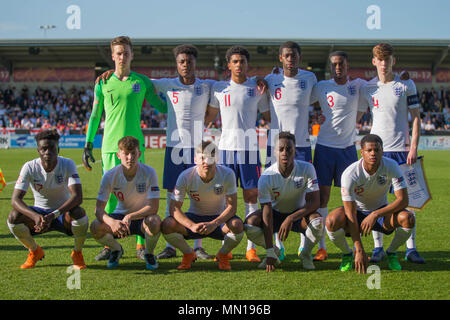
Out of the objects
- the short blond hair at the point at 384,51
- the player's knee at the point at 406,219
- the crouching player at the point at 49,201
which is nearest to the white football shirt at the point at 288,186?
the player's knee at the point at 406,219

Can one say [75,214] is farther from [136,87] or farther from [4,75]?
[4,75]

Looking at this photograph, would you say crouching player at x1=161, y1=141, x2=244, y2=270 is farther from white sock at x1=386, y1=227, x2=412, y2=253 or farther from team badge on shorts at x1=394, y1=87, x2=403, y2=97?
team badge on shorts at x1=394, y1=87, x2=403, y2=97

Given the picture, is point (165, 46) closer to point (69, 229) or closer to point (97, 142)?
point (97, 142)

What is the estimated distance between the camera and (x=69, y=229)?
482 centimetres

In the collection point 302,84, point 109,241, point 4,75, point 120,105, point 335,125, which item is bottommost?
point 109,241

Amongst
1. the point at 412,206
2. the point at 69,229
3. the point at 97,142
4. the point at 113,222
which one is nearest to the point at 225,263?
the point at 113,222

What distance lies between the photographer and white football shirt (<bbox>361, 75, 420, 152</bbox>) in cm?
528

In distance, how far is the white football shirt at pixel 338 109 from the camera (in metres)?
5.40

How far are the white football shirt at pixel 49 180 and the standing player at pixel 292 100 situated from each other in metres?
2.15

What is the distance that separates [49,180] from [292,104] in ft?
8.74

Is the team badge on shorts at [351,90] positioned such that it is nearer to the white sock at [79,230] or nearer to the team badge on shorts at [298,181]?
the team badge on shorts at [298,181]

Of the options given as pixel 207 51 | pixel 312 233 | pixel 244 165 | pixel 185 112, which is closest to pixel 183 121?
pixel 185 112

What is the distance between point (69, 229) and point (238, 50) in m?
2.58

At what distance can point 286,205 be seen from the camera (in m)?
4.95
